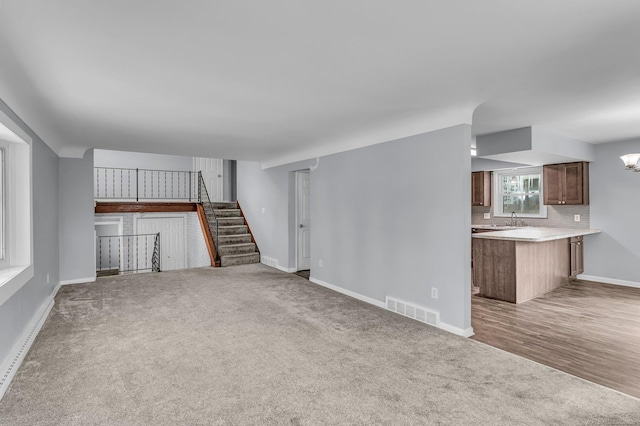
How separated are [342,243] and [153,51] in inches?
146

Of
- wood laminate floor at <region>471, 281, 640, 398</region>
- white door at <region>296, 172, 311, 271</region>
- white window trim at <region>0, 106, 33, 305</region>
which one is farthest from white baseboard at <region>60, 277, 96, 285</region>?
wood laminate floor at <region>471, 281, 640, 398</region>

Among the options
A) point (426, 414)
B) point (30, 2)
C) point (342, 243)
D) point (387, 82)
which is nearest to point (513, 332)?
point (426, 414)

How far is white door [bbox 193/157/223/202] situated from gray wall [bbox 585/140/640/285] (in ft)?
30.0

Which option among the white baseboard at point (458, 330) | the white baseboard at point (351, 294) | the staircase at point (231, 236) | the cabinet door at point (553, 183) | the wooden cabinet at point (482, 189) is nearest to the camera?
the white baseboard at point (458, 330)

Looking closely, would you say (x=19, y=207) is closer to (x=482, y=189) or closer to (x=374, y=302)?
(x=374, y=302)

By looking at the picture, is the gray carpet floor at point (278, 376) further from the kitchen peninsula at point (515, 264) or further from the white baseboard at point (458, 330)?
the kitchen peninsula at point (515, 264)

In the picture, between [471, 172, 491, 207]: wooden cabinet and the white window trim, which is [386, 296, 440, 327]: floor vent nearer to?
the white window trim

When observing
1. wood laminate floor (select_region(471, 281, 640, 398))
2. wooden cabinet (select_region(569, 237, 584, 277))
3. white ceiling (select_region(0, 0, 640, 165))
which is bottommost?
wood laminate floor (select_region(471, 281, 640, 398))

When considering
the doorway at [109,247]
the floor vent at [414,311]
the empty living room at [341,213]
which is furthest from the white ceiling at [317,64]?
the doorway at [109,247]

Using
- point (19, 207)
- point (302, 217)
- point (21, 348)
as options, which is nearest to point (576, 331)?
point (302, 217)

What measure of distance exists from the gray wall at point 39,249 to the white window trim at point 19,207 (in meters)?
0.20

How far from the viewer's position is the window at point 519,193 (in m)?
6.80

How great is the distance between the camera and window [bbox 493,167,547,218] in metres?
6.80

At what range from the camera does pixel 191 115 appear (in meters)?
3.78
